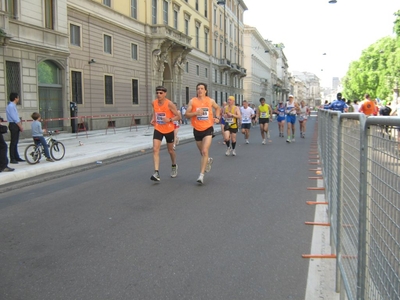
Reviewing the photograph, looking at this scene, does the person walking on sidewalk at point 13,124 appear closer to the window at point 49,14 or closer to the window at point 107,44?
the window at point 49,14

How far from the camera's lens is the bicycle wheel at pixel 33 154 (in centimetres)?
1110

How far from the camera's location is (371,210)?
2.25m

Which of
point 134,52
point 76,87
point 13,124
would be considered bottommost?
point 13,124

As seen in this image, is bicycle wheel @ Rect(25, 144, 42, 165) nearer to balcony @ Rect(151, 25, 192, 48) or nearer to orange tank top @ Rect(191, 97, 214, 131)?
orange tank top @ Rect(191, 97, 214, 131)

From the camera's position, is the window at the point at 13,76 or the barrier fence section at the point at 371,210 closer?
the barrier fence section at the point at 371,210

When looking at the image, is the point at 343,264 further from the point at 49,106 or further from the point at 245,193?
the point at 49,106

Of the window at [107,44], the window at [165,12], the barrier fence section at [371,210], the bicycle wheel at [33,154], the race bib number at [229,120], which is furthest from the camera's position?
the window at [165,12]

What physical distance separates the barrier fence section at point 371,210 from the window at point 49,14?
2127cm

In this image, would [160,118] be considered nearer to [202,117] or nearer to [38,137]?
[202,117]

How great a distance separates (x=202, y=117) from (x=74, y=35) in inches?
731

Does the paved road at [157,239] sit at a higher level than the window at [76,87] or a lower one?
lower

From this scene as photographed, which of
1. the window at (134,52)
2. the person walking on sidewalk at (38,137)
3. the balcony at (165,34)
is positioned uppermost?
the balcony at (165,34)

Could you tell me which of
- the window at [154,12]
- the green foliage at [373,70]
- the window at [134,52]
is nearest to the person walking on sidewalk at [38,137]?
the window at [134,52]

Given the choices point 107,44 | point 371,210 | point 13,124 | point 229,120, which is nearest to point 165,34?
point 107,44
